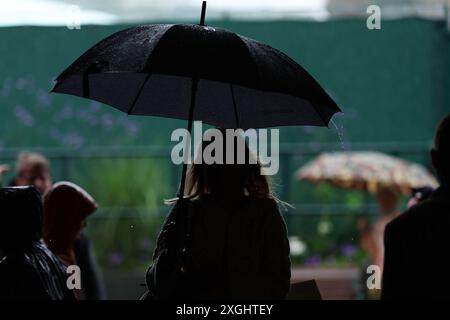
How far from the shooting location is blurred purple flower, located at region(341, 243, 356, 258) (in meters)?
10.8

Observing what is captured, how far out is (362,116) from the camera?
11727mm

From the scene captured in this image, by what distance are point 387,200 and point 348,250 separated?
8.11ft

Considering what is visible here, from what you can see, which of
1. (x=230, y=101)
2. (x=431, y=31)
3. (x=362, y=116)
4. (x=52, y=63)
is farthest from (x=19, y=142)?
(x=230, y=101)

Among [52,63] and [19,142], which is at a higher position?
[52,63]

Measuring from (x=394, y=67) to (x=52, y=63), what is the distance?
352cm

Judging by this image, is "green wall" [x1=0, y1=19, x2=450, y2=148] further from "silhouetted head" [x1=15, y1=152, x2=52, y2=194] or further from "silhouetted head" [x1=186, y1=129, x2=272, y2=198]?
"silhouetted head" [x1=186, y1=129, x2=272, y2=198]

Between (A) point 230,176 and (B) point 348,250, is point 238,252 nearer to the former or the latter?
(A) point 230,176

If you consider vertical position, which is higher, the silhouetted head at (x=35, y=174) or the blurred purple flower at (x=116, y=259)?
the silhouetted head at (x=35, y=174)

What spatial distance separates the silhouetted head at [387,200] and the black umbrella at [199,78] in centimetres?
382

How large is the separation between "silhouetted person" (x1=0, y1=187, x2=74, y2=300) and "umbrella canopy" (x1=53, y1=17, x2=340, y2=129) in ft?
1.58

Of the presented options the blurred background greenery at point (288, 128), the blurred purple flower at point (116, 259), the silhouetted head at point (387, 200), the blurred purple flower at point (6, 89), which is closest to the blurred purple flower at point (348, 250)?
the blurred background greenery at point (288, 128)

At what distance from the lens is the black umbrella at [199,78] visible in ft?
13.3

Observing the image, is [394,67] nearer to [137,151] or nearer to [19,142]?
[137,151]

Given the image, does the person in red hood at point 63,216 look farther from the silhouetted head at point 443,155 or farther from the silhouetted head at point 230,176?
the silhouetted head at point 443,155
